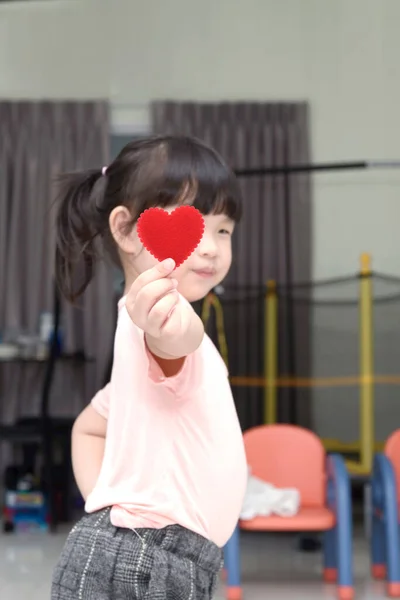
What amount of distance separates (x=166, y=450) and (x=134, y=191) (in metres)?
0.31

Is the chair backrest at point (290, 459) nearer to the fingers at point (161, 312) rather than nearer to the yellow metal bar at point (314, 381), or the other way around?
the yellow metal bar at point (314, 381)

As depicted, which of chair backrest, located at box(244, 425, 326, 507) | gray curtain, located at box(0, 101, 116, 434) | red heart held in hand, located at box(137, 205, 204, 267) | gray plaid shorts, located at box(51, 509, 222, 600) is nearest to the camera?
red heart held in hand, located at box(137, 205, 204, 267)

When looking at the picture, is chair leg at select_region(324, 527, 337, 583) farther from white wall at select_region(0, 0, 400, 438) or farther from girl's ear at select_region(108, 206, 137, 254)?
girl's ear at select_region(108, 206, 137, 254)

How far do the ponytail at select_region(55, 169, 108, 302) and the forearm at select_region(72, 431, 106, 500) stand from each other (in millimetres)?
193

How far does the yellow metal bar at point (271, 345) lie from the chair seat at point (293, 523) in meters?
1.20

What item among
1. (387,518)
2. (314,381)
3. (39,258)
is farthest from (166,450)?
(39,258)

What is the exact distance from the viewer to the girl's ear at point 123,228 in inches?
39.7

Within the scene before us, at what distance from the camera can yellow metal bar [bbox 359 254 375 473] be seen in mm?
3846

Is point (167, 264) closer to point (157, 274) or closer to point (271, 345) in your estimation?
point (157, 274)

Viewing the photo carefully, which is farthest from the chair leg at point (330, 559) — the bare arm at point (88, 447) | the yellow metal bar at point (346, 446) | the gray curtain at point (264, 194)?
the bare arm at point (88, 447)

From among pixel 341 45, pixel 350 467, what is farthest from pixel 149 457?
pixel 341 45

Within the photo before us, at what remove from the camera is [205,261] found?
0.97m

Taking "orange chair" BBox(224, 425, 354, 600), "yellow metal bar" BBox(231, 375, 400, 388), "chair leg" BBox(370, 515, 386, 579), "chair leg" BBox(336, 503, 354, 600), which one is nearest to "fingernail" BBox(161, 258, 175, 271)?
A: "orange chair" BBox(224, 425, 354, 600)

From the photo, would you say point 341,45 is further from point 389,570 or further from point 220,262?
point 220,262
